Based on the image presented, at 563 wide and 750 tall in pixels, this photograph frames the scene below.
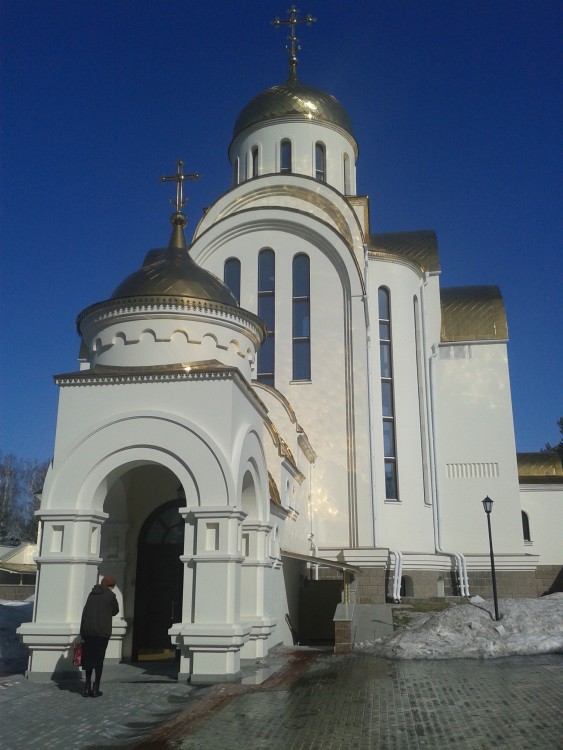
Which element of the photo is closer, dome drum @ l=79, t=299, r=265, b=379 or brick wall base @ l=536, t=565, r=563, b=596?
dome drum @ l=79, t=299, r=265, b=379

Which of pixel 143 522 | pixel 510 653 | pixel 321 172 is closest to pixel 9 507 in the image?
pixel 321 172

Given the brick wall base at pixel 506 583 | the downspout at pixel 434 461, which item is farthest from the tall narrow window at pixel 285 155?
the brick wall base at pixel 506 583

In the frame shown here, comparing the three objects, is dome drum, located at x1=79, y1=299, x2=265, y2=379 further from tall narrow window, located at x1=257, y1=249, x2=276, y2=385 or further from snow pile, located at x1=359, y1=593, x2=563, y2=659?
tall narrow window, located at x1=257, y1=249, x2=276, y2=385

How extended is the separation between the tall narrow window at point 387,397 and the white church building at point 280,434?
0.20 ft

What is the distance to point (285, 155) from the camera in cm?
2253

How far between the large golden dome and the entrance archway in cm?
1553

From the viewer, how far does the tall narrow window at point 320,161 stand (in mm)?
22484

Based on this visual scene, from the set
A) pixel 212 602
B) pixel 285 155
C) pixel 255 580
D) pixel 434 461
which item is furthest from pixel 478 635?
pixel 285 155

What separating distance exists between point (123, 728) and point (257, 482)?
479 cm

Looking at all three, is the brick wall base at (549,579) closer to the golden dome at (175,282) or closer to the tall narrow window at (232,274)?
the tall narrow window at (232,274)

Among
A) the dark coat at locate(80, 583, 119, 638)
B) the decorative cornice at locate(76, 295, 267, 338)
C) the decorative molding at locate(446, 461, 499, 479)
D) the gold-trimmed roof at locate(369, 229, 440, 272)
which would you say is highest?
the gold-trimmed roof at locate(369, 229, 440, 272)

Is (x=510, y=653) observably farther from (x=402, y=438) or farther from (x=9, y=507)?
(x=9, y=507)

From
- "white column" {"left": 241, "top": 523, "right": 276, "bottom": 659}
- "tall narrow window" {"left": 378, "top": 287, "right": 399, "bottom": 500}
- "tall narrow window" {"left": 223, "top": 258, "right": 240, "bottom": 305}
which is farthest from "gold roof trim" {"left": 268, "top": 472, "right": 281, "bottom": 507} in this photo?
"tall narrow window" {"left": 223, "top": 258, "right": 240, "bottom": 305}

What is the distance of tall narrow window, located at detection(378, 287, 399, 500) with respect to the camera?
1764 centimetres
